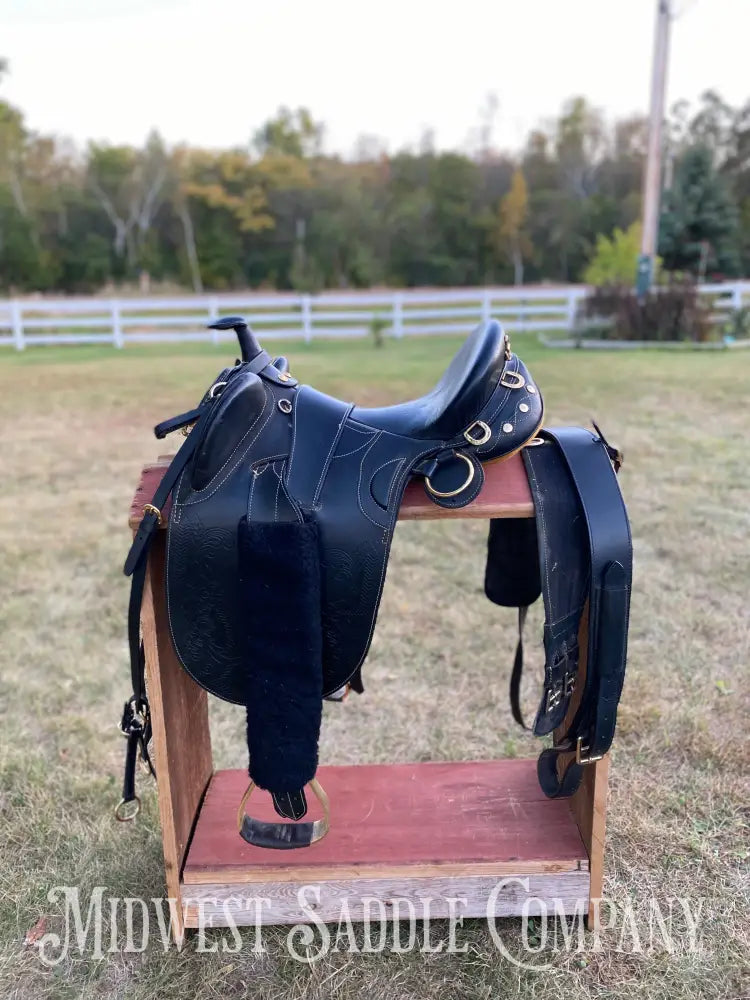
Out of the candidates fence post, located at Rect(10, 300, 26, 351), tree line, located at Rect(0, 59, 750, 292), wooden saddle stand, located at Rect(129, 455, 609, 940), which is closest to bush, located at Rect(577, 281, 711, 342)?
fence post, located at Rect(10, 300, 26, 351)

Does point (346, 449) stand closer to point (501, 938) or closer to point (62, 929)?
point (501, 938)

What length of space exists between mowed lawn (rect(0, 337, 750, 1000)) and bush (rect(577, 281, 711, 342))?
5.82 meters

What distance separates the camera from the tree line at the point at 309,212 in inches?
1193

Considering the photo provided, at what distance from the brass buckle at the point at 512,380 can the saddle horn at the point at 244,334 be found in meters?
0.47

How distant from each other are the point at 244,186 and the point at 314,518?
34723 mm

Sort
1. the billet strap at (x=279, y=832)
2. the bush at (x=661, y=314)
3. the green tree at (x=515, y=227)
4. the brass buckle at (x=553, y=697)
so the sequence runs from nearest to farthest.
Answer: the brass buckle at (x=553, y=697), the billet strap at (x=279, y=832), the bush at (x=661, y=314), the green tree at (x=515, y=227)

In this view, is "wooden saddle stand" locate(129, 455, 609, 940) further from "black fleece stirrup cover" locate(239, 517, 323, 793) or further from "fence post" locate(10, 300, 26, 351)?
"fence post" locate(10, 300, 26, 351)

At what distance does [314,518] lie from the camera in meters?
1.22

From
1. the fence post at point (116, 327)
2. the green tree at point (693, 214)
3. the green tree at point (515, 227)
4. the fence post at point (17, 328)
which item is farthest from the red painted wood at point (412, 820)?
the green tree at point (515, 227)

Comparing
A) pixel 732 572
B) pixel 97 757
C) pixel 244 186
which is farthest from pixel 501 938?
pixel 244 186

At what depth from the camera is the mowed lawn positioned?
4.63 ft

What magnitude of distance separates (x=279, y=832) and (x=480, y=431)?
0.89 meters

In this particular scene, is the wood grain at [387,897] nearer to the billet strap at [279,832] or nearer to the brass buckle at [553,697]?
the billet strap at [279,832]

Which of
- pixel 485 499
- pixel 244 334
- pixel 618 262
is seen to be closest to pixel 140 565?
pixel 244 334
